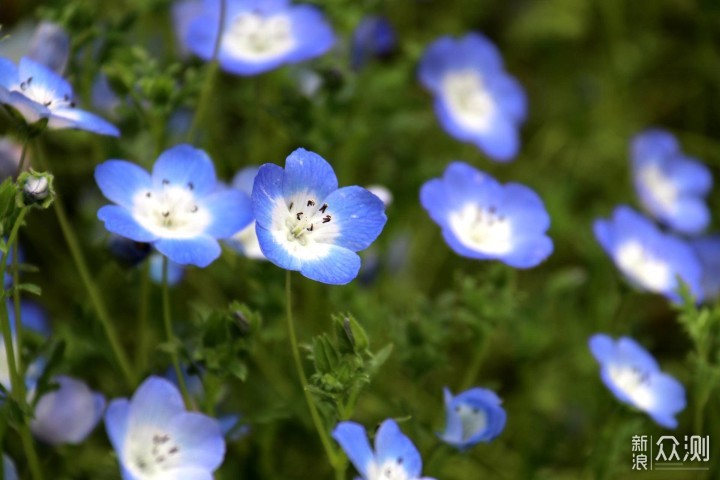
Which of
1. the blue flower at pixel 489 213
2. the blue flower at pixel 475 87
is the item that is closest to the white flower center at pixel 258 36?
the blue flower at pixel 475 87

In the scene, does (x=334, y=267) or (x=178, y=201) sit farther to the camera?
(x=178, y=201)

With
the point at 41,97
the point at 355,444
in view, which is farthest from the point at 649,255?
the point at 41,97

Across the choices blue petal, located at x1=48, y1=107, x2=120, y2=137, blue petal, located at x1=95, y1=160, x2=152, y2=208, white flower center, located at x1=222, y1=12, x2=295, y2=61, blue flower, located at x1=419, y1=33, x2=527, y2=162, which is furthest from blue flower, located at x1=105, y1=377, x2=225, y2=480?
blue flower, located at x1=419, y1=33, x2=527, y2=162

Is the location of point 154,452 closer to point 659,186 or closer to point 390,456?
point 390,456

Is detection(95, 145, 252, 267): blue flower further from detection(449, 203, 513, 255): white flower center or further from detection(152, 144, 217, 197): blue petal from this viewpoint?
detection(449, 203, 513, 255): white flower center

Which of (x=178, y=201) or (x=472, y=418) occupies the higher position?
(x=178, y=201)

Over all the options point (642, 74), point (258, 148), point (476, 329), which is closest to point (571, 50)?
point (642, 74)

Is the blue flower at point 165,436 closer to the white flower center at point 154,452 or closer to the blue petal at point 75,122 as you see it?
the white flower center at point 154,452
